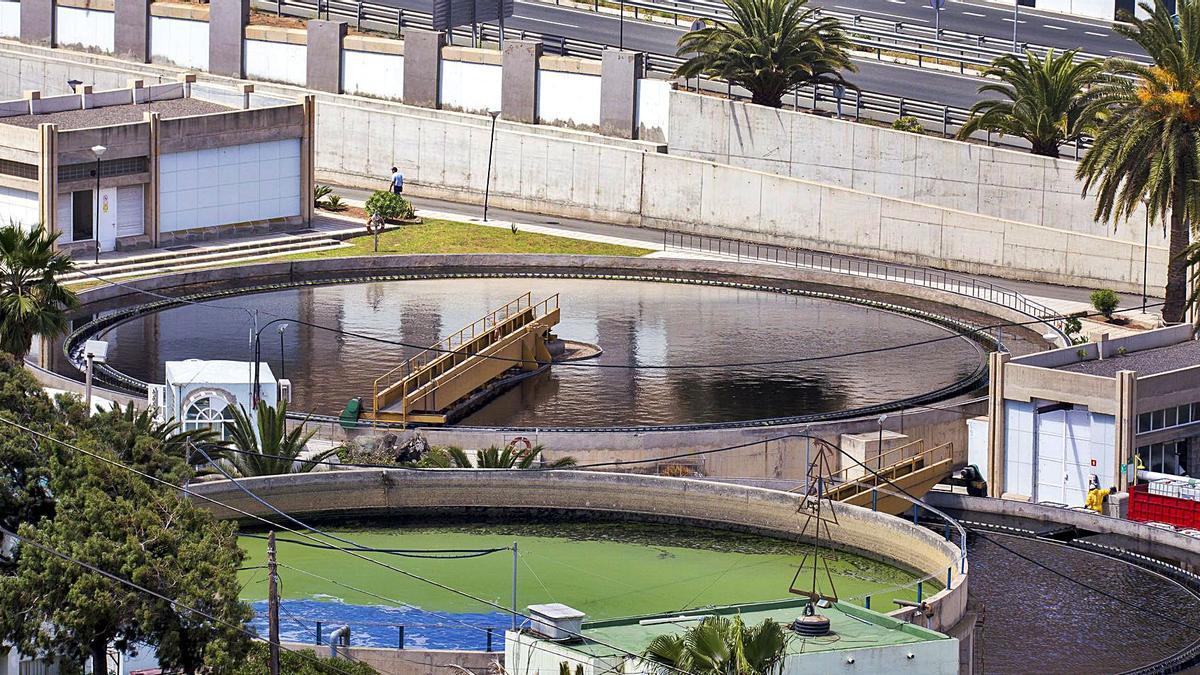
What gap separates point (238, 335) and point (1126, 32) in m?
30.7

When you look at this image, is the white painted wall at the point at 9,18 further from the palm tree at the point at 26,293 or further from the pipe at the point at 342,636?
the pipe at the point at 342,636

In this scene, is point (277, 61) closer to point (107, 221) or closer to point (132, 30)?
point (132, 30)

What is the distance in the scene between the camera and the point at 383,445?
6456 centimetres

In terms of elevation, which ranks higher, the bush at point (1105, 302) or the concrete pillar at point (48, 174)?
the concrete pillar at point (48, 174)

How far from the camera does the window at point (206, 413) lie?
211ft

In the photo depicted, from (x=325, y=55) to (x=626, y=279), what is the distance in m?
25.8

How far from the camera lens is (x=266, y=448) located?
6106 cm

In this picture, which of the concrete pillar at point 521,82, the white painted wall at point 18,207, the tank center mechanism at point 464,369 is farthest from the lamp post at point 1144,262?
the white painted wall at point 18,207

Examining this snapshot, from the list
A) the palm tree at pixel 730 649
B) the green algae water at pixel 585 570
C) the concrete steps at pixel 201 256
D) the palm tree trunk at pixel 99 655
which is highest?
the concrete steps at pixel 201 256

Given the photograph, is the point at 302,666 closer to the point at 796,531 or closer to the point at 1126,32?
the point at 796,531

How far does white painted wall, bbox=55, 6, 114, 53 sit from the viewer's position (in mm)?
121250

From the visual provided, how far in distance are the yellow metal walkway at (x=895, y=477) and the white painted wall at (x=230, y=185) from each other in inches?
1448

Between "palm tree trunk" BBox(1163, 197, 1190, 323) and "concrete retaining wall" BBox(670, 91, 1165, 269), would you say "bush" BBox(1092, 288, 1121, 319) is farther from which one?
"concrete retaining wall" BBox(670, 91, 1165, 269)

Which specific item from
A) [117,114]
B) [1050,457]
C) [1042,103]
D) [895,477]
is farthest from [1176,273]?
[117,114]
